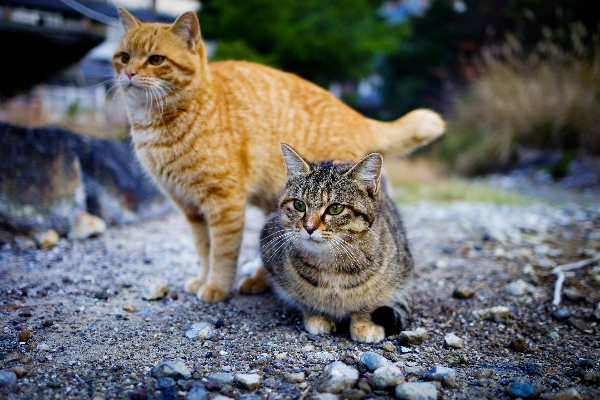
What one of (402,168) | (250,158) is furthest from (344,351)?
(402,168)

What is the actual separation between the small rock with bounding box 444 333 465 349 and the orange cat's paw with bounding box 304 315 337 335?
0.59 m

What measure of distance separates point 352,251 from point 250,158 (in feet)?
3.48

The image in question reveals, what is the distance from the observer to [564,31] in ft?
34.9

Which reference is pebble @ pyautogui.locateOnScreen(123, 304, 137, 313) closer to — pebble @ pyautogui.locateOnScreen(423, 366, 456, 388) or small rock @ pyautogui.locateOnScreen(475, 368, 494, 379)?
pebble @ pyautogui.locateOnScreen(423, 366, 456, 388)

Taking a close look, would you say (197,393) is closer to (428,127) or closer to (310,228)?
(310,228)

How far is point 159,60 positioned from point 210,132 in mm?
559

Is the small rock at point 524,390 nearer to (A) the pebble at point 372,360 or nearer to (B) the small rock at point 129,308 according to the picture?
(A) the pebble at point 372,360

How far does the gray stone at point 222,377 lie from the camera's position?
1.83 meters

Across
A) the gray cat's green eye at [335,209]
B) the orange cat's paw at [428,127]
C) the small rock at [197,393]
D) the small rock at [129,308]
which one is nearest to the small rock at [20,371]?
the small rock at [197,393]

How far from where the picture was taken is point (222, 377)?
1.86 metres

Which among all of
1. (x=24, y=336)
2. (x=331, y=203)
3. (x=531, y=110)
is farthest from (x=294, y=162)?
(x=531, y=110)

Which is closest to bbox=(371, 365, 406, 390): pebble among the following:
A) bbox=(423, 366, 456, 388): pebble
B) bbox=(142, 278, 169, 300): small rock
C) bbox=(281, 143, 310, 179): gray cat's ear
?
bbox=(423, 366, 456, 388): pebble

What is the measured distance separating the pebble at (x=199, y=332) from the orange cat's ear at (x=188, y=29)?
180 cm

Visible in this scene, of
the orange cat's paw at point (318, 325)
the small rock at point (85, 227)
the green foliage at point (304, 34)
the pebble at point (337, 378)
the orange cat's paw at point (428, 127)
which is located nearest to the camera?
the pebble at point (337, 378)
